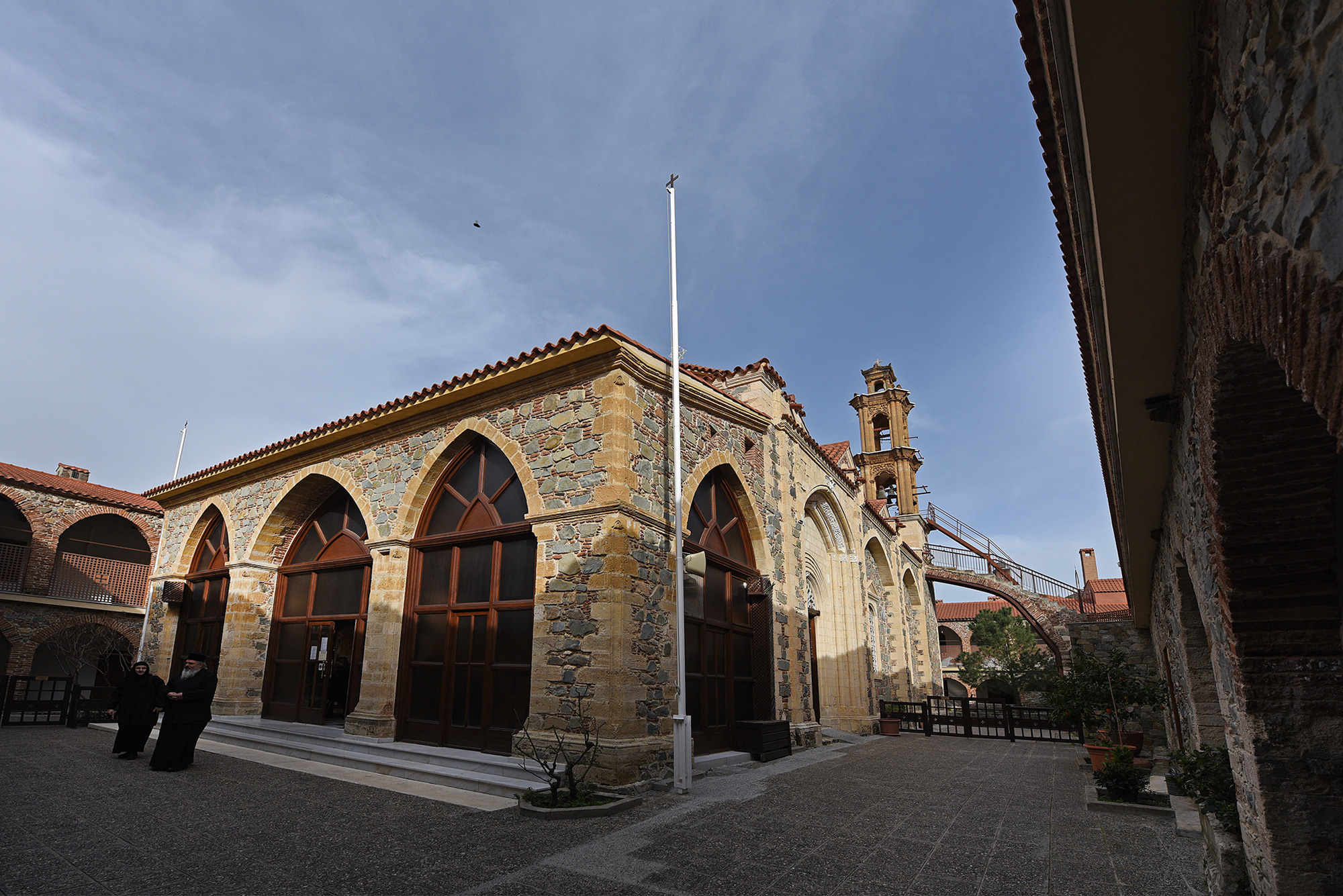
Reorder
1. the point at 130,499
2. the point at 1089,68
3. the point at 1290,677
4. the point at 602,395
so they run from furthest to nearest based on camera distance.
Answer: the point at 130,499, the point at 602,395, the point at 1290,677, the point at 1089,68

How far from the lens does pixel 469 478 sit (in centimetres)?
1031

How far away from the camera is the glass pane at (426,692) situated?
9.62 metres

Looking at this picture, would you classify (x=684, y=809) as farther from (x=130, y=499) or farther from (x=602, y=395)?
(x=130, y=499)

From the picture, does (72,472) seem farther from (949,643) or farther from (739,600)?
(949,643)

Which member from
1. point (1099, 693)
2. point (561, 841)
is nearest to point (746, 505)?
point (1099, 693)

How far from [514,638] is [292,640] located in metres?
6.05

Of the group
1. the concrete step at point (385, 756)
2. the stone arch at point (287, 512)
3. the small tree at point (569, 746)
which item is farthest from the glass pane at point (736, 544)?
the stone arch at point (287, 512)

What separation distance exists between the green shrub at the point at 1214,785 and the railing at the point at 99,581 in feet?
87.0

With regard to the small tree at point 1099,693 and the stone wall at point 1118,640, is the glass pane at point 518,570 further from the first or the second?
the stone wall at point 1118,640

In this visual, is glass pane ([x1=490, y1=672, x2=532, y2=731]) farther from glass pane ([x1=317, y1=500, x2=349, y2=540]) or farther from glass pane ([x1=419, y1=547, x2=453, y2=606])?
glass pane ([x1=317, y1=500, x2=349, y2=540])

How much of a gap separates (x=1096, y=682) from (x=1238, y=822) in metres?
6.71

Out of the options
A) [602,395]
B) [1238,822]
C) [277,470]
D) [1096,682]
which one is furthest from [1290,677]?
[277,470]

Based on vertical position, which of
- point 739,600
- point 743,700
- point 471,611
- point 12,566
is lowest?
point 743,700

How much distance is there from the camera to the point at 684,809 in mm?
6883
